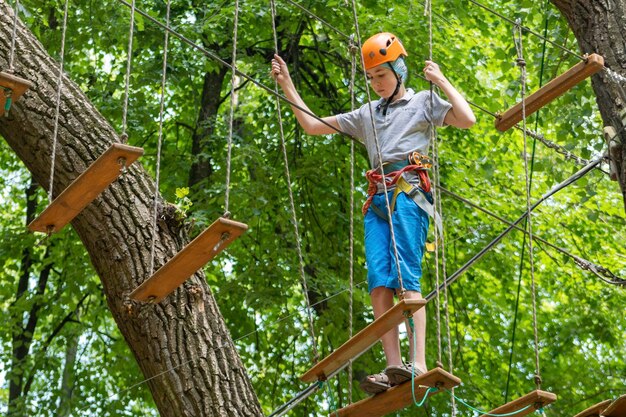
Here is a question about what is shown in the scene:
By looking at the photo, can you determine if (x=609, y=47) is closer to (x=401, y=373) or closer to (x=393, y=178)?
(x=393, y=178)

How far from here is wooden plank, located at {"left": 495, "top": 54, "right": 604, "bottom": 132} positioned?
4.39m

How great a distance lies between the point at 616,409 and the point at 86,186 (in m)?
1.99

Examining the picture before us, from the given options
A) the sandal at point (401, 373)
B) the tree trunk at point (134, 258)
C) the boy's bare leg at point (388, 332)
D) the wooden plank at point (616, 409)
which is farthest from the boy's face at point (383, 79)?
the wooden plank at point (616, 409)

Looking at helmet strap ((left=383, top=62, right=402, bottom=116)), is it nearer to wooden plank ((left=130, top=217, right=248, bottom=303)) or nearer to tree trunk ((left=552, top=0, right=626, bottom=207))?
wooden plank ((left=130, top=217, right=248, bottom=303))

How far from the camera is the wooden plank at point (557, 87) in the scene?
14.4ft

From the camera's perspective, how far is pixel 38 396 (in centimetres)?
878

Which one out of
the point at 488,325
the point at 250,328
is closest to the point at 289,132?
the point at 250,328

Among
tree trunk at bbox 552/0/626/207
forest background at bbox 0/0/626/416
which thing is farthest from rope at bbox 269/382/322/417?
forest background at bbox 0/0/626/416

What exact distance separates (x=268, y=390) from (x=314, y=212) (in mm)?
1377

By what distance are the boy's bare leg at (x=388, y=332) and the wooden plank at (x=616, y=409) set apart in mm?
760

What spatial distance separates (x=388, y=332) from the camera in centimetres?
407

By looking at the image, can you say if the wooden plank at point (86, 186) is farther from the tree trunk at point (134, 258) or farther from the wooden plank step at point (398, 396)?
the wooden plank step at point (398, 396)

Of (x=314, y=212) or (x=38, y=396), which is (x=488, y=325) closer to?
(x=314, y=212)

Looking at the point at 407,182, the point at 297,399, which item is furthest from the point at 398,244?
the point at 297,399
